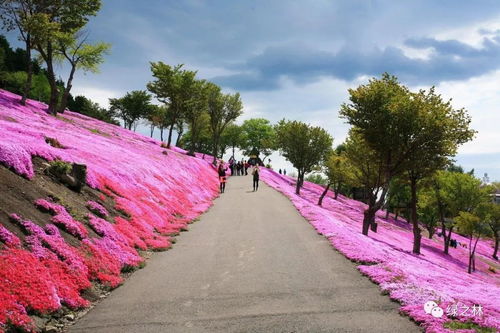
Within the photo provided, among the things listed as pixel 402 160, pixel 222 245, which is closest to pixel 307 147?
pixel 402 160

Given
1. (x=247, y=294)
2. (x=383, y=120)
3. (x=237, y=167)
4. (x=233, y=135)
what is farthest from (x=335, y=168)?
(x=233, y=135)

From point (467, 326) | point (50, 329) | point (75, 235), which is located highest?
point (467, 326)

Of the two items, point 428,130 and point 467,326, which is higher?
point 428,130

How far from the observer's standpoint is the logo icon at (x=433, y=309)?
915 centimetres

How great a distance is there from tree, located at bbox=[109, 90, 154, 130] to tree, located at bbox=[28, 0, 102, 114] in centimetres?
5312

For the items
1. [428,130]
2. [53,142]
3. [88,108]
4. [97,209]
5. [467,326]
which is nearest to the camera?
[467,326]

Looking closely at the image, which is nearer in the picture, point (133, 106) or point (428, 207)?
point (428, 207)

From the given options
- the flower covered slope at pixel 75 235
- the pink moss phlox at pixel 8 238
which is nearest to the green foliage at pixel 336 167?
the flower covered slope at pixel 75 235

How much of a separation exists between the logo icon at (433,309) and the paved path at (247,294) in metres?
0.74

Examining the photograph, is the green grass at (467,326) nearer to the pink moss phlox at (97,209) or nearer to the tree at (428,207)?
the pink moss phlox at (97,209)

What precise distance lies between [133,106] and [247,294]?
100m

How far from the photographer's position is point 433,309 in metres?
9.44

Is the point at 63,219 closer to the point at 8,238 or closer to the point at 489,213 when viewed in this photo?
the point at 8,238

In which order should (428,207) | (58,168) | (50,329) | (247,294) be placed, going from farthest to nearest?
(428,207) < (58,168) < (247,294) < (50,329)
